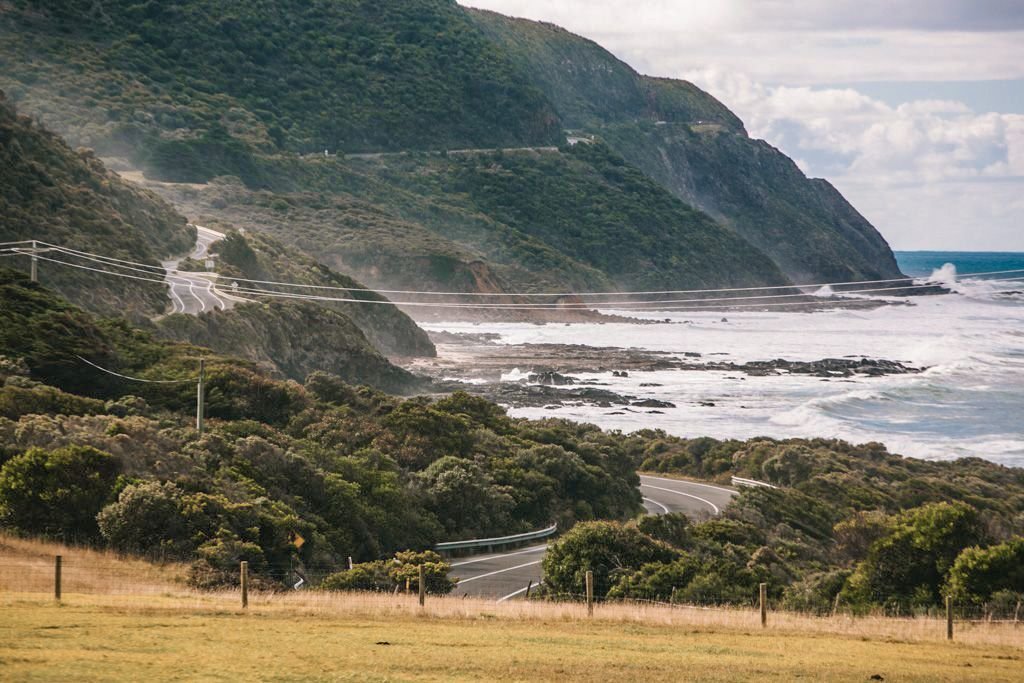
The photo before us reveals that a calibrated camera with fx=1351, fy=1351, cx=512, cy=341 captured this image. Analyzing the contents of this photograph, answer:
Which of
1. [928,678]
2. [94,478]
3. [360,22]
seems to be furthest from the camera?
[360,22]

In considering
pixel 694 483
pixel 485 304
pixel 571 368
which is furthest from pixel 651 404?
pixel 485 304

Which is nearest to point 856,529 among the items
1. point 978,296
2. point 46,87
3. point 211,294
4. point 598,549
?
point 598,549

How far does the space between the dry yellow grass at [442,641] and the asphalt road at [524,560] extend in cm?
638

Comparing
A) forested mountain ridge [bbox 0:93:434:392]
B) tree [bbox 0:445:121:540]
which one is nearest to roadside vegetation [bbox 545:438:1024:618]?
tree [bbox 0:445:121:540]

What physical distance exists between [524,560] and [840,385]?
54538mm

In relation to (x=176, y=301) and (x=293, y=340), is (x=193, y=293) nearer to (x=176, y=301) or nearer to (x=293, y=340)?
(x=176, y=301)

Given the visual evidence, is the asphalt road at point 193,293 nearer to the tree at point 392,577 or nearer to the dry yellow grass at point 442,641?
the tree at point 392,577

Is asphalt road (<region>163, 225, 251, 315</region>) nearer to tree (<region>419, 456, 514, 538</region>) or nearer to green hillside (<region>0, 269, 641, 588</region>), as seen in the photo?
green hillside (<region>0, 269, 641, 588</region>)

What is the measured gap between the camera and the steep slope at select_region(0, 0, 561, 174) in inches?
5236

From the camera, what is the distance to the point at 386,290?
120m

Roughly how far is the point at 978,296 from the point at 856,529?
150231 millimetres

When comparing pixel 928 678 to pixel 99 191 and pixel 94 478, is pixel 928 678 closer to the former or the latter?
pixel 94 478

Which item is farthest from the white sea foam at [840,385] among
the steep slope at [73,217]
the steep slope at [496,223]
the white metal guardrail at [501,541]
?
the white metal guardrail at [501,541]

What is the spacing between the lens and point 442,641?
17031mm
